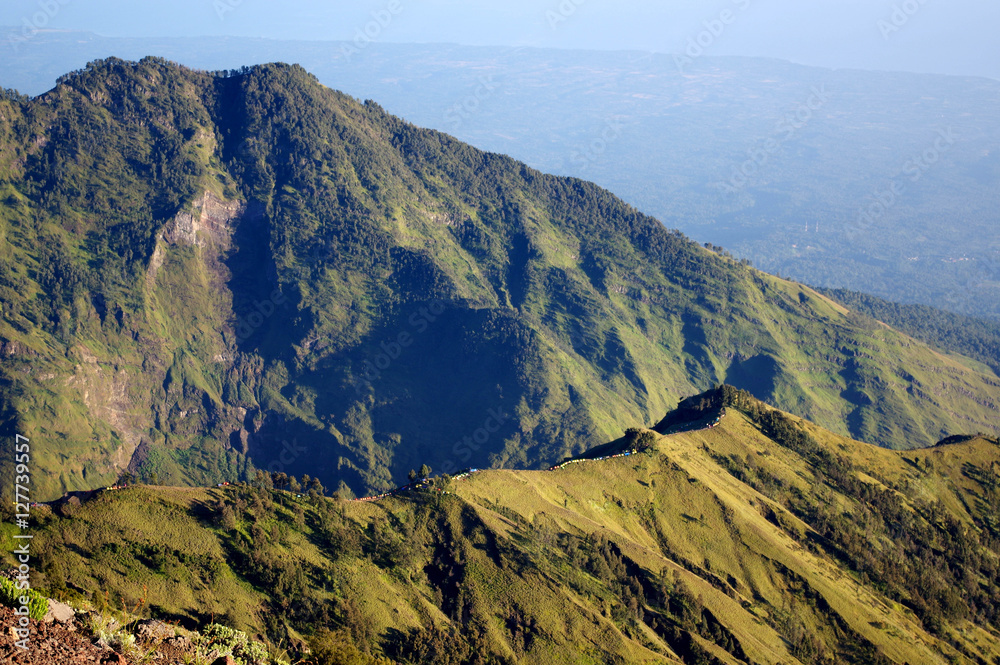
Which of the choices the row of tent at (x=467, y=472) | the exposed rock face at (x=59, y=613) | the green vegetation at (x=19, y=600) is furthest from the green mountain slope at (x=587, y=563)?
the green vegetation at (x=19, y=600)

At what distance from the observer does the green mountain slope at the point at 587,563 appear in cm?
6744

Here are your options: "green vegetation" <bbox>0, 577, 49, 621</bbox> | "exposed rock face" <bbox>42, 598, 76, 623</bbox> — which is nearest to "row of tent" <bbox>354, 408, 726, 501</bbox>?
"exposed rock face" <bbox>42, 598, 76, 623</bbox>

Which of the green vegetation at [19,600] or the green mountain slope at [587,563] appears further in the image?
the green mountain slope at [587,563]

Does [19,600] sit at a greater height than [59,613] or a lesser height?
greater

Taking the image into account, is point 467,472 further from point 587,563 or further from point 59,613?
point 59,613

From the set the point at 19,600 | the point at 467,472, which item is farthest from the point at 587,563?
the point at 19,600

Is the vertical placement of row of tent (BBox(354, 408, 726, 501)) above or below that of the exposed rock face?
below

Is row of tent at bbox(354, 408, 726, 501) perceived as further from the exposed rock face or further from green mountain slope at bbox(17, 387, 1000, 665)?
the exposed rock face

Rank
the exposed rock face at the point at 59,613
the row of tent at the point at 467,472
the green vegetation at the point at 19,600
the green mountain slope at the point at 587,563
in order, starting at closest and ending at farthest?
the green vegetation at the point at 19,600
the exposed rock face at the point at 59,613
the green mountain slope at the point at 587,563
the row of tent at the point at 467,472

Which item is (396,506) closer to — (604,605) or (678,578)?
(604,605)

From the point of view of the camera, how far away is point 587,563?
83.7m

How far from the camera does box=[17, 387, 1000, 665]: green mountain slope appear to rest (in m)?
67.4

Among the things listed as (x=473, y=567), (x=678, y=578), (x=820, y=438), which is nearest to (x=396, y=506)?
(x=473, y=567)

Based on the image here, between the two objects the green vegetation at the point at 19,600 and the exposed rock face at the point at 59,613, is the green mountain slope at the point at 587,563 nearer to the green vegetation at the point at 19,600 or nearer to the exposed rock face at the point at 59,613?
the exposed rock face at the point at 59,613
